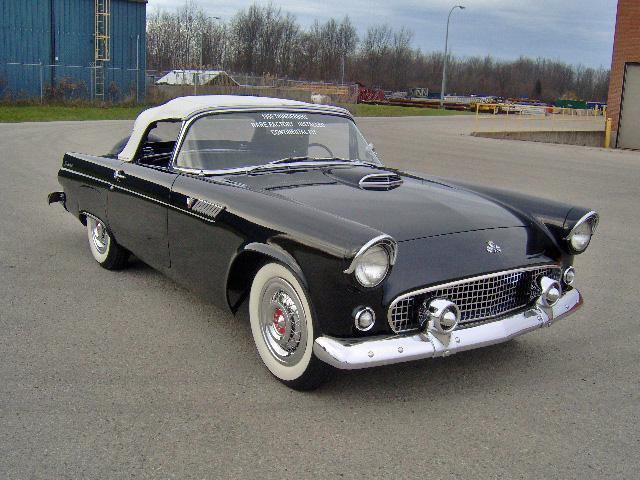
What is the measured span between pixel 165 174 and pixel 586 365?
290 centimetres

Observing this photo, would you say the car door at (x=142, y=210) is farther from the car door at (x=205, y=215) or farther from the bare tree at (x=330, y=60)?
the bare tree at (x=330, y=60)

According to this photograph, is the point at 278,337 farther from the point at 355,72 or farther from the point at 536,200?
the point at 355,72

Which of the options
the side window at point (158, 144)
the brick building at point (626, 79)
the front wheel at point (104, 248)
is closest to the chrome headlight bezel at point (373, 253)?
the side window at point (158, 144)

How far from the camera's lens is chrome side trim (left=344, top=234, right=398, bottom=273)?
3.26 m

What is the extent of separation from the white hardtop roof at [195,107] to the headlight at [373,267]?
2072mm

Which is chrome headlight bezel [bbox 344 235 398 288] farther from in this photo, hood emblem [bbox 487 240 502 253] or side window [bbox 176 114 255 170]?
side window [bbox 176 114 255 170]

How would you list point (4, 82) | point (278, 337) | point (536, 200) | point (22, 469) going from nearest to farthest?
point (22, 469) → point (278, 337) → point (536, 200) → point (4, 82)

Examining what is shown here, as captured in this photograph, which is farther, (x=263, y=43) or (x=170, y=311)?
(x=263, y=43)

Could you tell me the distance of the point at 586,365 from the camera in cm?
412

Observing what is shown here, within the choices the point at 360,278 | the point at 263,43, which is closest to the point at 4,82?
A: the point at 360,278

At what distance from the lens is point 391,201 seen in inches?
164

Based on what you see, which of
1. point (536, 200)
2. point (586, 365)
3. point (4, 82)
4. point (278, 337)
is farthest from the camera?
point (4, 82)

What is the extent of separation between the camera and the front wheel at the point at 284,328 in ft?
11.6

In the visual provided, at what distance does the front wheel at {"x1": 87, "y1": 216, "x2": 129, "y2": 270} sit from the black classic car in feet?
0.88
